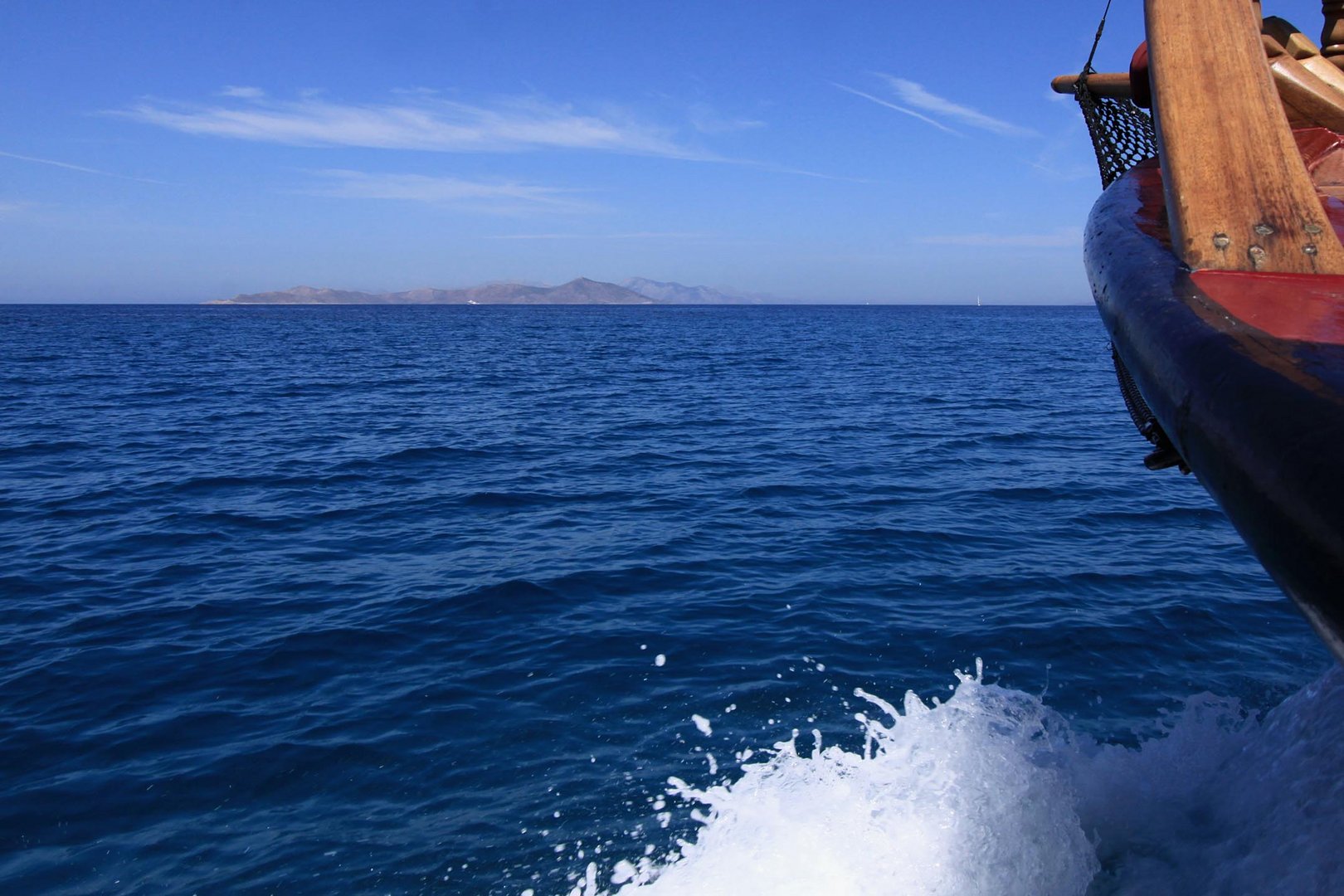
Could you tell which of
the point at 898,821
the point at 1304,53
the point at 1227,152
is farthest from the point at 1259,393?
the point at 898,821

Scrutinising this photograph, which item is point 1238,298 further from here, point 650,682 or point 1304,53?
point 650,682

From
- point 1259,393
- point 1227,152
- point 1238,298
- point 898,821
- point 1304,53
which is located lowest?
point 898,821

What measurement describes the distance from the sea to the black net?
3317 mm

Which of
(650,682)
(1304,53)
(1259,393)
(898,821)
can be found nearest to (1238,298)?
Result: (1259,393)

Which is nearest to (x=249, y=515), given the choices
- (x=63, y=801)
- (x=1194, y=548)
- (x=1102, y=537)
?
(x=63, y=801)

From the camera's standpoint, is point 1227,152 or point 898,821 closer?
point 1227,152

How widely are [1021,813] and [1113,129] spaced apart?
3.99m

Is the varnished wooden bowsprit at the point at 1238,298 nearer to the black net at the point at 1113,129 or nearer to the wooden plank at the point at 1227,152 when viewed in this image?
the wooden plank at the point at 1227,152

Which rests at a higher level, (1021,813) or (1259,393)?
(1259,393)

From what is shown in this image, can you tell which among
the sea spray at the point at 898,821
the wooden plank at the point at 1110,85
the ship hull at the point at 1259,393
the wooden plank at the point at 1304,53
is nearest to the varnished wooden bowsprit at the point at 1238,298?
the ship hull at the point at 1259,393

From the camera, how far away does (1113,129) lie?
5.04 meters

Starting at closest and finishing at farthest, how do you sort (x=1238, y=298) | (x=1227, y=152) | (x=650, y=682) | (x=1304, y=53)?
(x=1238, y=298), (x=1227, y=152), (x=1304, y=53), (x=650, y=682)

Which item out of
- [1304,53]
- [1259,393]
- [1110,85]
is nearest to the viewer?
[1259,393]

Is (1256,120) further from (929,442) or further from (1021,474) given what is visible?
(929,442)
